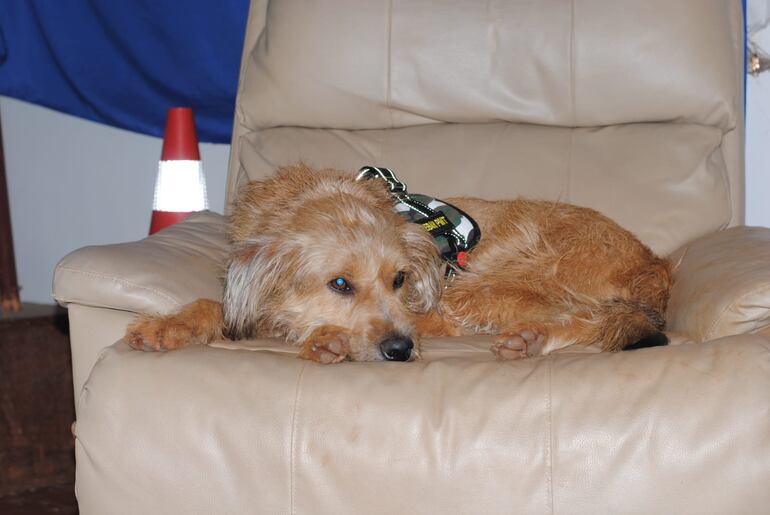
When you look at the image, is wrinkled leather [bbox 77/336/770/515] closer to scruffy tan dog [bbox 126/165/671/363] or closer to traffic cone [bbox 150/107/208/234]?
scruffy tan dog [bbox 126/165/671/363]

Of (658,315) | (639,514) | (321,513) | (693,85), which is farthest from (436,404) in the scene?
(693,85)

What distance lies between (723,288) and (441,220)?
Result: 3.11ft

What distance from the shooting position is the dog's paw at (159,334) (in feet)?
7.63

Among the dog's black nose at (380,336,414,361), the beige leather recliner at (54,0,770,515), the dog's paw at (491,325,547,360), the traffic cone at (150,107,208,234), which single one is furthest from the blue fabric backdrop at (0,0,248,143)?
the dog's paw at (491,325,547,360)

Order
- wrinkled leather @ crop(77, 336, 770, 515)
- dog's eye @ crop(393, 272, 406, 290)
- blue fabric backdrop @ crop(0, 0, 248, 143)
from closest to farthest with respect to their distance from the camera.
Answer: wrinkled leather @ crop(77, 336, 770, 515), dog's eye @ crop(393, 272, 406, 290), blue fabric backdrop @ crop(0, 0, 248, 143)

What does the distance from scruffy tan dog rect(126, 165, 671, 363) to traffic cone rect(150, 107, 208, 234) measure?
0.94 metres

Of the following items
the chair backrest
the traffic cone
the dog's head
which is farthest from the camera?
the traffic cone

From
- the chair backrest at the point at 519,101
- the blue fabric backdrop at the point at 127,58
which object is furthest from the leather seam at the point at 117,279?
the blue fabric backdrop at the point at 127,58

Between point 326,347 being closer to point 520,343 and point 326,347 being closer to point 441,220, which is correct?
point 520,343

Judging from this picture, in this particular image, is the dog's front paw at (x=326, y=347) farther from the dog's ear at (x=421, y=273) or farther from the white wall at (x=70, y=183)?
the white wall at (x=70, y=183)

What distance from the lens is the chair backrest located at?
3.22 meters

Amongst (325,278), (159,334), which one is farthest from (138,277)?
(325,278)

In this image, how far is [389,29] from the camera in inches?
136

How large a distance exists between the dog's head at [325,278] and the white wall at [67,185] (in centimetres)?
236
